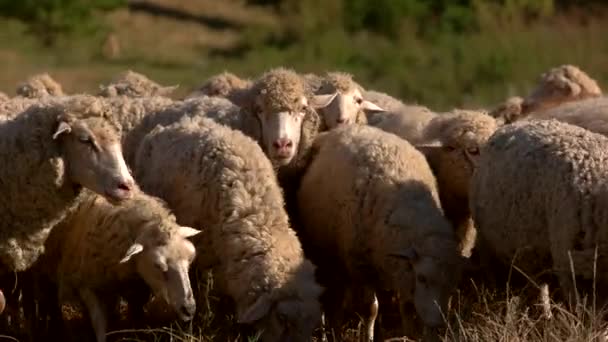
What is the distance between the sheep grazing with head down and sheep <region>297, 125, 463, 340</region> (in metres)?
1.57

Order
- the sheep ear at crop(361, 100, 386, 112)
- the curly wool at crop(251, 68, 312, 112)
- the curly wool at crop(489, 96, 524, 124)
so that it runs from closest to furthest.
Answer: the curly wool at crop(251, 68, 312, 112)
the sheep ear at crop(361, 100, 386, 112)
the curly wool at crop(489, 96, 524, 124)

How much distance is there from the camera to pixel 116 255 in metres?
7.82

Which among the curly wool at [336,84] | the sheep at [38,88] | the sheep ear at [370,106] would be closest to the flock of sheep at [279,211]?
the curly wool at [336,84]

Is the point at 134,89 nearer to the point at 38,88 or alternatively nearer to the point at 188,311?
the point at 38,88

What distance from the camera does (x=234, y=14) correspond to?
131 ft

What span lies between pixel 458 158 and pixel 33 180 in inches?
117

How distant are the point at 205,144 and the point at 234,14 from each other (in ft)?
105

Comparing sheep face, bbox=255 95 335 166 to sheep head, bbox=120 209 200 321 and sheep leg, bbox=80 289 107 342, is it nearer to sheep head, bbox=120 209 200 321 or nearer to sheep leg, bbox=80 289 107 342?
sheep head, bbox=120 209 200 321

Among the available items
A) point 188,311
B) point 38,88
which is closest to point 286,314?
point 188,311

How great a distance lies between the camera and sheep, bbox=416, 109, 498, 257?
29.9ft

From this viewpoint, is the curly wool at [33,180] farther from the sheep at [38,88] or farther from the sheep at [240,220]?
the sheep at [38,88]

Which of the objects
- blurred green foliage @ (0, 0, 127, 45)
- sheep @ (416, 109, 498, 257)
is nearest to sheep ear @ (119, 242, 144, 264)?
sheep @ (416, 109, 498, 257)

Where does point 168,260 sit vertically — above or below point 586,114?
below

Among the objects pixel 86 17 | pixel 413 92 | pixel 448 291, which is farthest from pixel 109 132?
pixel 86 17
